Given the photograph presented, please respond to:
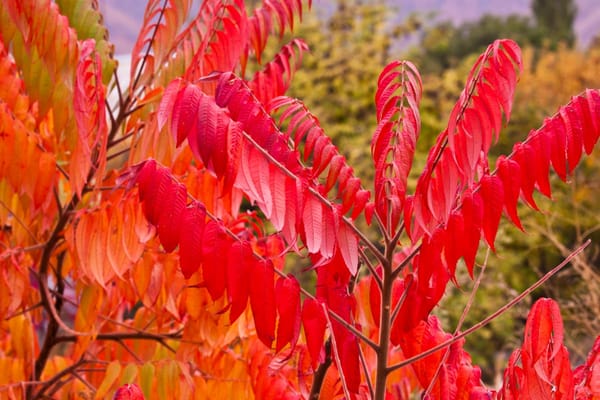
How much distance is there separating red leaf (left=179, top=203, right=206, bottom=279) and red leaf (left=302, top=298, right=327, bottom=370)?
0.79 feet

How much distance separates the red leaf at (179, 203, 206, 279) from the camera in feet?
5.11

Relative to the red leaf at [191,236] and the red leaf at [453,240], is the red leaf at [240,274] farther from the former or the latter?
the red leaf at [453,240]

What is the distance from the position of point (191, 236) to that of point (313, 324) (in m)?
0.30

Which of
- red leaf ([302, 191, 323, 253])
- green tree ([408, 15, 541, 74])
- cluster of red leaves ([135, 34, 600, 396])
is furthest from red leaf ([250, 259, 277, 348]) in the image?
green tree ([408, 15, 541, 74])

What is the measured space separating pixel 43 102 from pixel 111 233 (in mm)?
532

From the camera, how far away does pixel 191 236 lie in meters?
1.56

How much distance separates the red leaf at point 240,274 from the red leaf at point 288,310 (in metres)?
0.08

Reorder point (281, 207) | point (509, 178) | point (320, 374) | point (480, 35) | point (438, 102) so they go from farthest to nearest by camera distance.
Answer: point (480, 35)
point (438, 102)
point (320, 374)
point (509, 178)
point (281, 207)

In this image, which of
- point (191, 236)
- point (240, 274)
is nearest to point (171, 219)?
point (191, 236)

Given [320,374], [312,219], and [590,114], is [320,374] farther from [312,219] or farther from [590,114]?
[590,114]

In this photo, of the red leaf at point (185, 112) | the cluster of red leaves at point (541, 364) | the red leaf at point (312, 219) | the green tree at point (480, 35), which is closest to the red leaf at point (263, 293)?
the red leaf at point (312, 219)

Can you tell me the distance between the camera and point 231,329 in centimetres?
233

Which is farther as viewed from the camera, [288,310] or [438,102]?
[438,102]

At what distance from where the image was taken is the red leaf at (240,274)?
1.56 m
